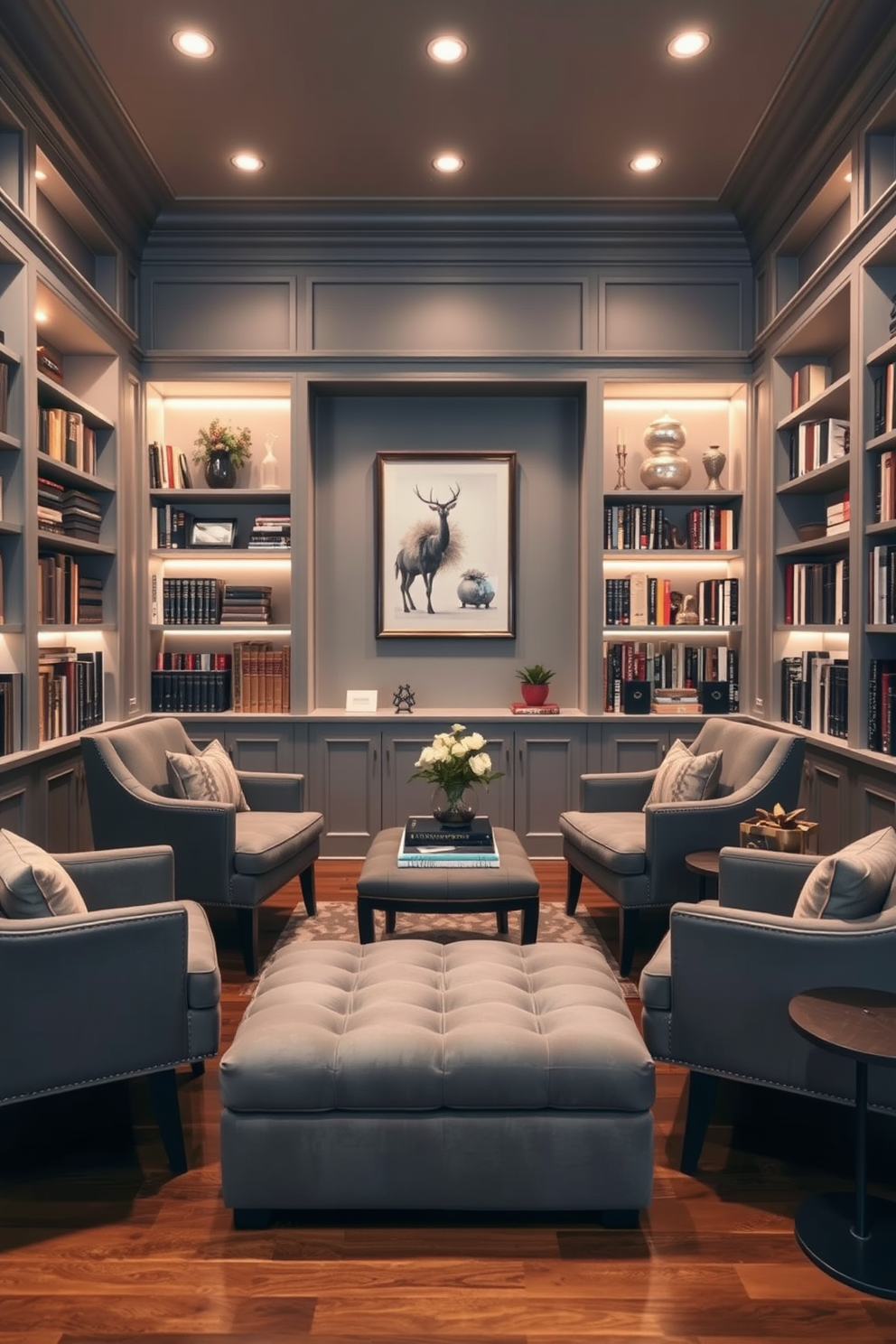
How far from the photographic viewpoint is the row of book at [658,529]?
514 centimetres

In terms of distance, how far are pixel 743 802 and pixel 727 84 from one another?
9.65ft

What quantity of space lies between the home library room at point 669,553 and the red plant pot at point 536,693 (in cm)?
34

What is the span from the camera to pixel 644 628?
5.13m

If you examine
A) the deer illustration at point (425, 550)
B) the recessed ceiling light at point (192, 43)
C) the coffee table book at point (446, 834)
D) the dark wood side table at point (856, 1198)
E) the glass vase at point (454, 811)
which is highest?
the recessed ceiling light at point (192, 43)

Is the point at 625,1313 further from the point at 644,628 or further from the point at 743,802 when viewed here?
the point at 644,628

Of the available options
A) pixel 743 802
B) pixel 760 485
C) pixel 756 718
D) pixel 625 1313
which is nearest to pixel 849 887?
pixel 625 1313

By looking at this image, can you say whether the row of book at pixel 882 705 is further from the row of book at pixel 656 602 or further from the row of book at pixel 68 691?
the row of book at pixel 68 691

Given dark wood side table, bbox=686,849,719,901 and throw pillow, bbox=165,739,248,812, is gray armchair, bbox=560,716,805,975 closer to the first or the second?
dark wood side table, bbox=686,849,719,901

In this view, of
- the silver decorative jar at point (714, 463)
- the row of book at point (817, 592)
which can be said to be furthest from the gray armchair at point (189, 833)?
the silver decorative jar at point (714, 463)

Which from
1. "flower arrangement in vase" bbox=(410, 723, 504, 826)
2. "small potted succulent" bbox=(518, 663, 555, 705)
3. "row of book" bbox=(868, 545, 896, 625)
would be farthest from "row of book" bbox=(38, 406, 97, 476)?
"row of book" bbox=(868, 545, 896, 625)

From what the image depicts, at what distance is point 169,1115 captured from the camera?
2201 millimetres

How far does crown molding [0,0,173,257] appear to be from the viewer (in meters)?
3.33

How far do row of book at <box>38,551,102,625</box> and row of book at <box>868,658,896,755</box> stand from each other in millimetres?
3317

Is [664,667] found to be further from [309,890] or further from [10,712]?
[10,712]
